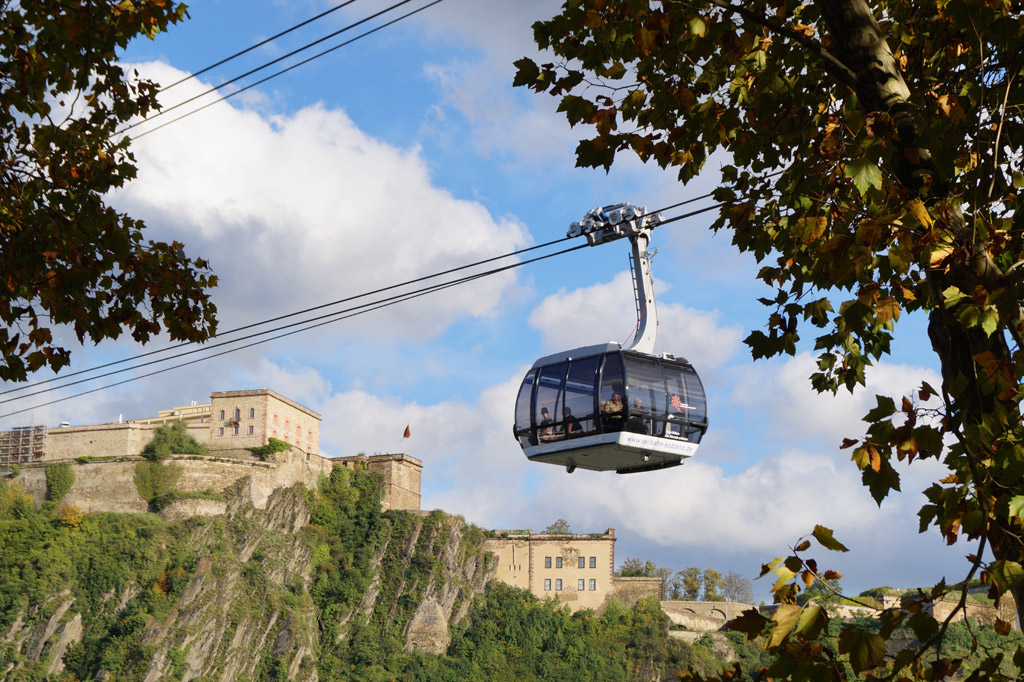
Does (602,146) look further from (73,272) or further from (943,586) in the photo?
(73,272)

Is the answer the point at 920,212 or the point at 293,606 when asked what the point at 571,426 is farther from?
the point at 293,606

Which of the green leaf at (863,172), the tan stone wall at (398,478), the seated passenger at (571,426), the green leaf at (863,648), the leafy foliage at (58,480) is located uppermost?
the tan stone wall at (398,478)

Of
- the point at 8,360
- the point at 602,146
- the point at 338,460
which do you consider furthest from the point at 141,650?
the point at 602,146

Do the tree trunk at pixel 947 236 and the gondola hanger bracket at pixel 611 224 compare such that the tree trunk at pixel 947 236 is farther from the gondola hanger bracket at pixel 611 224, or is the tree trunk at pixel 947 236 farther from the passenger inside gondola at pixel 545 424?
the passenger inside gondola at pixel 545 424

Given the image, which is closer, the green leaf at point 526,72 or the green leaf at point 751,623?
the green leaf at point 751,623

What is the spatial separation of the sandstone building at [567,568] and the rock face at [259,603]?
2.39 meters

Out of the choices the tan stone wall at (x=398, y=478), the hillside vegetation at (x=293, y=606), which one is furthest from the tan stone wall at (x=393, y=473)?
the hillside vegetation at (x=293, y=606)

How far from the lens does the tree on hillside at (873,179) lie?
3.75m

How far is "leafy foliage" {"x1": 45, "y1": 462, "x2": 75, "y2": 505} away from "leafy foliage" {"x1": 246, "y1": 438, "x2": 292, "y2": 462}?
1076 centimetres

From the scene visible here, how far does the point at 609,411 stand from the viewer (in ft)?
52.2

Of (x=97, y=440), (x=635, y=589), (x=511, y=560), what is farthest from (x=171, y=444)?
(x=635, y=589)

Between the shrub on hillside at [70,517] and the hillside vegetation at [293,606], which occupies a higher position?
the shrub on hillside at [70,517]

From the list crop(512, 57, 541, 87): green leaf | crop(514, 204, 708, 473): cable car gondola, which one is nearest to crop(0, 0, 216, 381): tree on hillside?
crop(512, 57, 541, 87): green leaf

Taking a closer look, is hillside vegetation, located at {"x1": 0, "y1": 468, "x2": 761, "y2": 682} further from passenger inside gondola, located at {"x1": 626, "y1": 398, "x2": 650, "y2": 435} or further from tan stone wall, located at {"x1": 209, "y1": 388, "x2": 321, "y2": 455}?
passenger inside gondola, located at {"x1": 626, "y1": 398, "x2": 650, "y2": 435}
